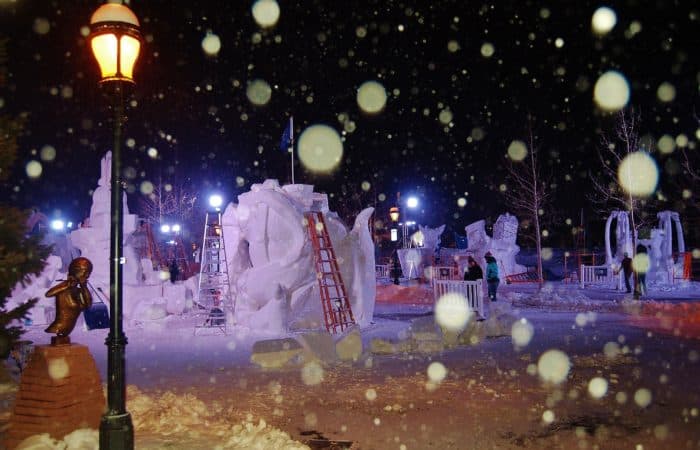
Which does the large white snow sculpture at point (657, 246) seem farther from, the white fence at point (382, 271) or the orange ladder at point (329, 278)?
the orange ladder at point (329, 278)

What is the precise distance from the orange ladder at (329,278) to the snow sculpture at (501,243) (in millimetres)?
21965

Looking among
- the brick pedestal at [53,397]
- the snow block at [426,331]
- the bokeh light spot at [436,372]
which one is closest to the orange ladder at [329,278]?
the snow block at [426,331]

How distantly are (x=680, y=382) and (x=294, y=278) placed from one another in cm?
930

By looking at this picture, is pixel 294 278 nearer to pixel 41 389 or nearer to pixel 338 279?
pixel 338 279

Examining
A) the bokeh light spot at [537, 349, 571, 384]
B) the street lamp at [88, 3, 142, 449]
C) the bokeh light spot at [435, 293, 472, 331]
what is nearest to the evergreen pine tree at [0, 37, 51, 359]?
the street lamp at [88, 3, 142, 449]

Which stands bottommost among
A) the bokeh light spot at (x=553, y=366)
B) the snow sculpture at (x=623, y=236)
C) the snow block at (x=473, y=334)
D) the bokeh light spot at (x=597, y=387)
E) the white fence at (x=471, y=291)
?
the bokeh light spot at (x=597, y=387)

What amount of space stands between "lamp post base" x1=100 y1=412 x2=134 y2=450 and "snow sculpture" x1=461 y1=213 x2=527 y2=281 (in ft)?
108

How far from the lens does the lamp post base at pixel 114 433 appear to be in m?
5.35

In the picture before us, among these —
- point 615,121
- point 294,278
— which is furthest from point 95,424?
point 615,121

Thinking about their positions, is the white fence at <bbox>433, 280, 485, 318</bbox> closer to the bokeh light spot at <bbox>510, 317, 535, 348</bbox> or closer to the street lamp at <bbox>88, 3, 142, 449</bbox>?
the bokeh light spot at <bbox>510, 317, 535, 348</bbox>

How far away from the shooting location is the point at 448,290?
18.4 metres

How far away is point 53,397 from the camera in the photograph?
5.91 meters

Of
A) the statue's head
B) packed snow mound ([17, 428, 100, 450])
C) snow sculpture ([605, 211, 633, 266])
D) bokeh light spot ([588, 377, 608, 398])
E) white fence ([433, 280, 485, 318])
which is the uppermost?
snow sculpture ([605, 211, 633, 266])

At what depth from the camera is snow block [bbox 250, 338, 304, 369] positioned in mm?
10711
